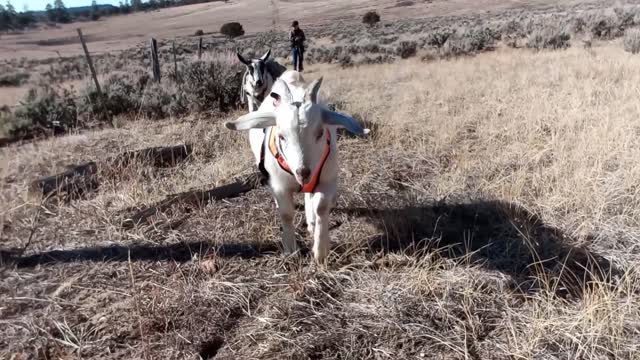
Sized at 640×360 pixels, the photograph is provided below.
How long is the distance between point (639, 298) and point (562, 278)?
53cm

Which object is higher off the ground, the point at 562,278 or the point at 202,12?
the point at 202,12

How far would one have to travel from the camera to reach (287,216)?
3879 millimetres

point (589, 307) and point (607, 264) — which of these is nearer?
point (589, 307)

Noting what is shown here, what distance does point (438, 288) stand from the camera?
132 inches

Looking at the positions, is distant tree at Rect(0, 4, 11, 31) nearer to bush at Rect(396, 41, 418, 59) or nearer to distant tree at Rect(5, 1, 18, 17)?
distant tree at Rect(5, 1, 18, 17)

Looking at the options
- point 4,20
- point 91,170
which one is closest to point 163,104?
point 91,170

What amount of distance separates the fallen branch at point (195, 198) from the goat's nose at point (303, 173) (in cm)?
211

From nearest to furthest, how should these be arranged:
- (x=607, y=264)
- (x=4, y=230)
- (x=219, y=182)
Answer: (x=607, y=264) < (x=4, y=230) < (x=219, y=182)

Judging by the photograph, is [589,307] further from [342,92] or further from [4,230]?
[342,92]

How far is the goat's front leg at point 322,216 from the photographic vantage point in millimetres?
3566

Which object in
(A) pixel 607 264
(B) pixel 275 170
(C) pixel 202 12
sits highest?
(C) pixel 202 12

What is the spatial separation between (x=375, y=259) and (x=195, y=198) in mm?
2349

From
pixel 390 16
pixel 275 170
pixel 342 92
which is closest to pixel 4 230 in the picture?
pixel 275 170

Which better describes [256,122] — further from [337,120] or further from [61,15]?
[61,15]
